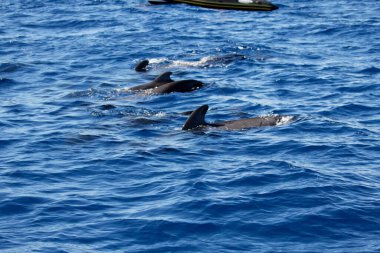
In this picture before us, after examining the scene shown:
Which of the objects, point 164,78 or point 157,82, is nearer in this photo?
point 157,82

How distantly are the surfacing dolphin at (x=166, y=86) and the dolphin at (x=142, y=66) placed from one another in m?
3.07

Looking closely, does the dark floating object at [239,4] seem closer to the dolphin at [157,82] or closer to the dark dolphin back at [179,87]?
the dolphin at [157,82]

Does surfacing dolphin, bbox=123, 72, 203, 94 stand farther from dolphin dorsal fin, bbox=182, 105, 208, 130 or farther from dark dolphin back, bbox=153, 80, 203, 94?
dolphin dorsal fin, bbox=182, 105, 208, 130

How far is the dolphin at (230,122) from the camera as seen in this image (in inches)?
779

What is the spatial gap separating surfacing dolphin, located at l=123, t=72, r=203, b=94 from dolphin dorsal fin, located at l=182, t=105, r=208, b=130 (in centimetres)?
469

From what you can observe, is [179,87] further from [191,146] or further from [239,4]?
[239,4]

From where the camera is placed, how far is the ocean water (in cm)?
1363

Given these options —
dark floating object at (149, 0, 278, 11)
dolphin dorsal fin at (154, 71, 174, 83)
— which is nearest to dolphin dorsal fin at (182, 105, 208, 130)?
dolphin dorsal fin at (154, 71, 174, 83)

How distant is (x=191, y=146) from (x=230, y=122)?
223 cm

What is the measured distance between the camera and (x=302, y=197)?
15.2 meters

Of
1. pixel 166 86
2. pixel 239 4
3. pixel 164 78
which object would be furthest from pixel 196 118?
pixel 239 4

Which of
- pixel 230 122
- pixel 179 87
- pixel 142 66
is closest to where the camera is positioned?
pixel 230 122

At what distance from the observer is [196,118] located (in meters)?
19.8

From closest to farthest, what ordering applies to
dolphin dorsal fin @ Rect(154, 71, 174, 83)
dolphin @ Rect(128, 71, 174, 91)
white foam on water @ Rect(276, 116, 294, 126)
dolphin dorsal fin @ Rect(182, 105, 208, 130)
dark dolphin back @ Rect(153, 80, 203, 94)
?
dolphin dorsal fin @ Rect(182, 105, 208, 130) < white foam on water @ Rect(276, 116, 294, 126) < dark dolphin back @ Rect(153, 80, 203, 94) < dolphin @ Rect(128, 71, 174, 91) < dolphin dorsal fin @ Rect(154, 71, 174, 83)
